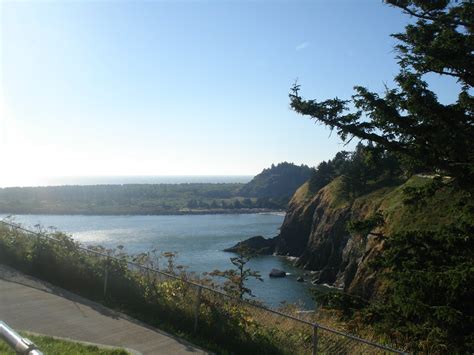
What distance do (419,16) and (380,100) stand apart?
2.82m

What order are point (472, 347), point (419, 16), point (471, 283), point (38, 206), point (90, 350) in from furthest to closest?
point (38, 206)
point (419, 16)
point (471, 283)
point (472, 347)
point (90, 350)

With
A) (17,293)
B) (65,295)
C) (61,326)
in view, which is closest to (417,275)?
(61,326)

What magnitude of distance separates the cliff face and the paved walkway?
83.9 feet

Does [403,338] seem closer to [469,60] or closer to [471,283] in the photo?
[471,283]

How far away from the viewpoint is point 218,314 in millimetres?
8156

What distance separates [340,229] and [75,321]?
189 ft

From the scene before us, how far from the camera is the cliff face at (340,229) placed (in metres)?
37.5

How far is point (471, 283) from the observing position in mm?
8164

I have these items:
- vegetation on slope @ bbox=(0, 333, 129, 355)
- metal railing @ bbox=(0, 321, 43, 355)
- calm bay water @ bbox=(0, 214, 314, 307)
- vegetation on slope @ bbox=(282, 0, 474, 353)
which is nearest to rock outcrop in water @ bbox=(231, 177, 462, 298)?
calm bay water @ bbox=(0, 214, 314, 307)

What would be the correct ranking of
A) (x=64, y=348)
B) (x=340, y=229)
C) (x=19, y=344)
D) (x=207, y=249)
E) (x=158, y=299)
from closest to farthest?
(x=19, y=344) → (x=64, y=348) → (x=158, y=299) → (x=340, y=229) → (x=207, y=249)

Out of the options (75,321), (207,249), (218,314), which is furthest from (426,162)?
(207,249)

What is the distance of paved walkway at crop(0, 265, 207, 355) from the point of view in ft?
23.9

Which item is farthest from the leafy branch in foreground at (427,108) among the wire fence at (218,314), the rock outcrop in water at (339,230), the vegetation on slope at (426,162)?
the rock outcrop in water at (339,230)

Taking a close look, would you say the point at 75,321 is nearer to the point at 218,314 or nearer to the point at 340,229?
the point at 218,314
